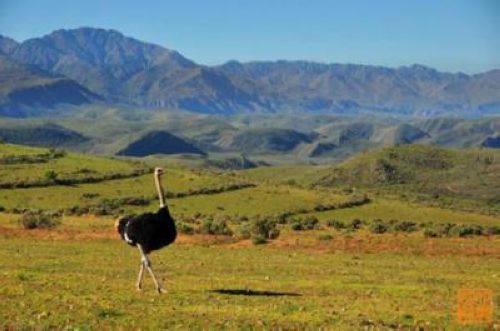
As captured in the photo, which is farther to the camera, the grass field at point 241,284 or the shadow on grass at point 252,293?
the shadow on grass at point 252,293

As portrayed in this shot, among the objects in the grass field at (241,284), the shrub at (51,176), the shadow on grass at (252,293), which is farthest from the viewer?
the shrub at (51,176)

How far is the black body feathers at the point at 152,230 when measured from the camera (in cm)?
2295

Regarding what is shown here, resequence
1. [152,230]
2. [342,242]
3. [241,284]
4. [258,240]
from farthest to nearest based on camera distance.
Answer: [342,242], [258,240], [241,284], [152,230]

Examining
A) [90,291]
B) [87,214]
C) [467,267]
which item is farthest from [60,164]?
[90,291]

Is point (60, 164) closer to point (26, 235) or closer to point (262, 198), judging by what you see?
point (262, 198)

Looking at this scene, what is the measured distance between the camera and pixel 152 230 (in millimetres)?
22906

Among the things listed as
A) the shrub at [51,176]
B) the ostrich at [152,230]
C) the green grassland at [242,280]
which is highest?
the ostrich at [152,230]

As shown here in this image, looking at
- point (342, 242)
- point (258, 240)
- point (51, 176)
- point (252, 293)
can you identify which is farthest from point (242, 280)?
point (51, 176)

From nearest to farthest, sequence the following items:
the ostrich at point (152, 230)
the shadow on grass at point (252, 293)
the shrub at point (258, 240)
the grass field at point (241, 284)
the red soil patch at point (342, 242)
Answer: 1. the grass field at point (241, 284)
2. the ostrich at point (152, 230)
3. the shadow on grass at point (252, 293)
4. the red soil patch at point (342, 242)
5. the shrub at point (258, 240)

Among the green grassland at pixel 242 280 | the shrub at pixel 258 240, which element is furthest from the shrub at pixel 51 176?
the shrub at pixel 258 240

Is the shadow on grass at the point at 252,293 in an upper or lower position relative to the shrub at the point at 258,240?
upper

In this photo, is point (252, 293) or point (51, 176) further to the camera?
point (51, 176)

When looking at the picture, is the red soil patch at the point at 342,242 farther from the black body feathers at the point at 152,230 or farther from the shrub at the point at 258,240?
the black body feathers at the point at 152,230

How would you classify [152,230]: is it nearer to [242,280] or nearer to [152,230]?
[152,230]
